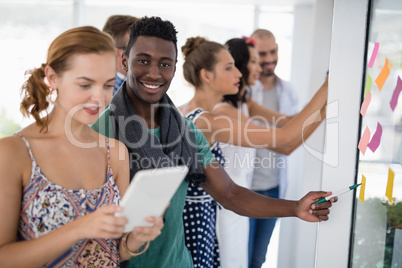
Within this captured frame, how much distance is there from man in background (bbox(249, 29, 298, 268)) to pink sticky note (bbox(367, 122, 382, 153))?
182cm

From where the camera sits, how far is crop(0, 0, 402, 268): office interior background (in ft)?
4.46

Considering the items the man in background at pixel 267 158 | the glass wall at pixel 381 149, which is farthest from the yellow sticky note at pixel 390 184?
the man in background at pixel 267 158

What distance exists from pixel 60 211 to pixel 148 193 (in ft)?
1.01

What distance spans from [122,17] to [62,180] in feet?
5.35

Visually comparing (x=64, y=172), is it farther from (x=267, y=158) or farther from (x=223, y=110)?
(x=267, y=158)

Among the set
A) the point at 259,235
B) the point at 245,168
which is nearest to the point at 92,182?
the point at 245,168

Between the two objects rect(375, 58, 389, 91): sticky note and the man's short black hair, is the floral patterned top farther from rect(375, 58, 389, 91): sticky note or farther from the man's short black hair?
rect(375, 58, 389, 91): sticky note

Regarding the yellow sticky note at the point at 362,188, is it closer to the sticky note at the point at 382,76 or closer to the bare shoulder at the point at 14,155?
the sticky note at the point at 382,76

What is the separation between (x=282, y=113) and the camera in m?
3.37

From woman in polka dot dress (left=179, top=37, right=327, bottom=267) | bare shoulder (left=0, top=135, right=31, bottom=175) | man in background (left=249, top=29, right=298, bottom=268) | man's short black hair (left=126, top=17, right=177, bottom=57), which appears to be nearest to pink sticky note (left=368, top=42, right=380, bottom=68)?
woman in polka dot dress (left=179, top=37, right=327, bottom=267)

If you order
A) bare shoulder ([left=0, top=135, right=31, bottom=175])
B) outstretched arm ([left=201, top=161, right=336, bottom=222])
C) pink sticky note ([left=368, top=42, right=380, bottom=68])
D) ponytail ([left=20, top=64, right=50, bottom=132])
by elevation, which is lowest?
outstretched arm ([left=201, top=161, right=336, bottom=222])

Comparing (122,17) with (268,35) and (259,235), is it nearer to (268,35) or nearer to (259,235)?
(268,35)

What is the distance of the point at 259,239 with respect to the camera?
3.11 metres

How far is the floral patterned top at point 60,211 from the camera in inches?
43.9
